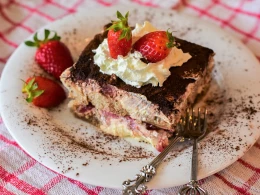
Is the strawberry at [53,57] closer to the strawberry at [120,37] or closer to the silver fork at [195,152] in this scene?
the strawberry at [120,37]

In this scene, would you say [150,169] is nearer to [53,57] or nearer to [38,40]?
[53,57]

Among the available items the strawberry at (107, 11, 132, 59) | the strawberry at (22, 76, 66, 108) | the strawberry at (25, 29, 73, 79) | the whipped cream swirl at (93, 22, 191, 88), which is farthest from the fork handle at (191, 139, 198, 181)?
the strawberry at (25, 29, 73, 79)

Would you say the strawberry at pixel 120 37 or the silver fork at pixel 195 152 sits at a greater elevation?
the strawberry at pixel 120 37

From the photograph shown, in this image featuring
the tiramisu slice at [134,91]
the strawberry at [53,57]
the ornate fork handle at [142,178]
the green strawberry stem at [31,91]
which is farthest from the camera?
the strawberry at [53,57]

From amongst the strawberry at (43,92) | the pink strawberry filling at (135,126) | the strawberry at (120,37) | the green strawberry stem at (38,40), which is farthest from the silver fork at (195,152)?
the green strawberry stem at (38,40)

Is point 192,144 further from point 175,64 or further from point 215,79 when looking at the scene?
point 215,79

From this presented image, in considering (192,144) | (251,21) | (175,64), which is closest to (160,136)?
(192,144)

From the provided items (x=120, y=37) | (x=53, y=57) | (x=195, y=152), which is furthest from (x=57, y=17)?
(x=195, y=152)
